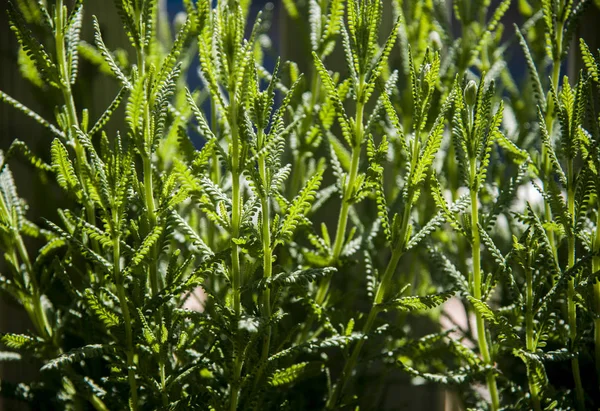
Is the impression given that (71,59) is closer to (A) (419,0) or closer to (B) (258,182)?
(B) (258,182)

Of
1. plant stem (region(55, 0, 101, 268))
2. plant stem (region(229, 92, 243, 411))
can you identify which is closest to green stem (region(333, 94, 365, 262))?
plant stem (region(229, 92, 243, 411))

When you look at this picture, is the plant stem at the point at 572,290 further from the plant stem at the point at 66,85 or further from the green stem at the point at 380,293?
the plant stem at the point at 66,85

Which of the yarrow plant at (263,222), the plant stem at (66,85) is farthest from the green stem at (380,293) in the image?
the plant stem at (66,85)

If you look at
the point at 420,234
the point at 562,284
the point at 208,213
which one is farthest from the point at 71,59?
the point at 562,284

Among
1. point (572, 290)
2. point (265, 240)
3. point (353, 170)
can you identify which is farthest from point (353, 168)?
point (572, 290)

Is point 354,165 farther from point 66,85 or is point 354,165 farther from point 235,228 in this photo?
point 66,85

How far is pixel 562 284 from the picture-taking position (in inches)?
17.5

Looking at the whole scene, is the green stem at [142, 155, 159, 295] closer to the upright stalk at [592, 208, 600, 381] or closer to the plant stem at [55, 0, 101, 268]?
the plant stem at [55, 0, 101, 268]

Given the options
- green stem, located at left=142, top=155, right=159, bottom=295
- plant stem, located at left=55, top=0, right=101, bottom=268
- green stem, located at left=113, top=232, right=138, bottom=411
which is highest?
plant stem, located at left=55, top=0, right=101, bottom=268

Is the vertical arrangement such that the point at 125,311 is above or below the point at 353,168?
below

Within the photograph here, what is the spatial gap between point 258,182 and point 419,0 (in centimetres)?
33

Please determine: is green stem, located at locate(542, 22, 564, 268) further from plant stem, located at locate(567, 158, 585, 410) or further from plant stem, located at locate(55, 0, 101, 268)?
plant stem, located at locate(55, 0, 101, 268)

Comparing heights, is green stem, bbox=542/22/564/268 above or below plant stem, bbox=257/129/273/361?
above

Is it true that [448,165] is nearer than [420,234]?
No
